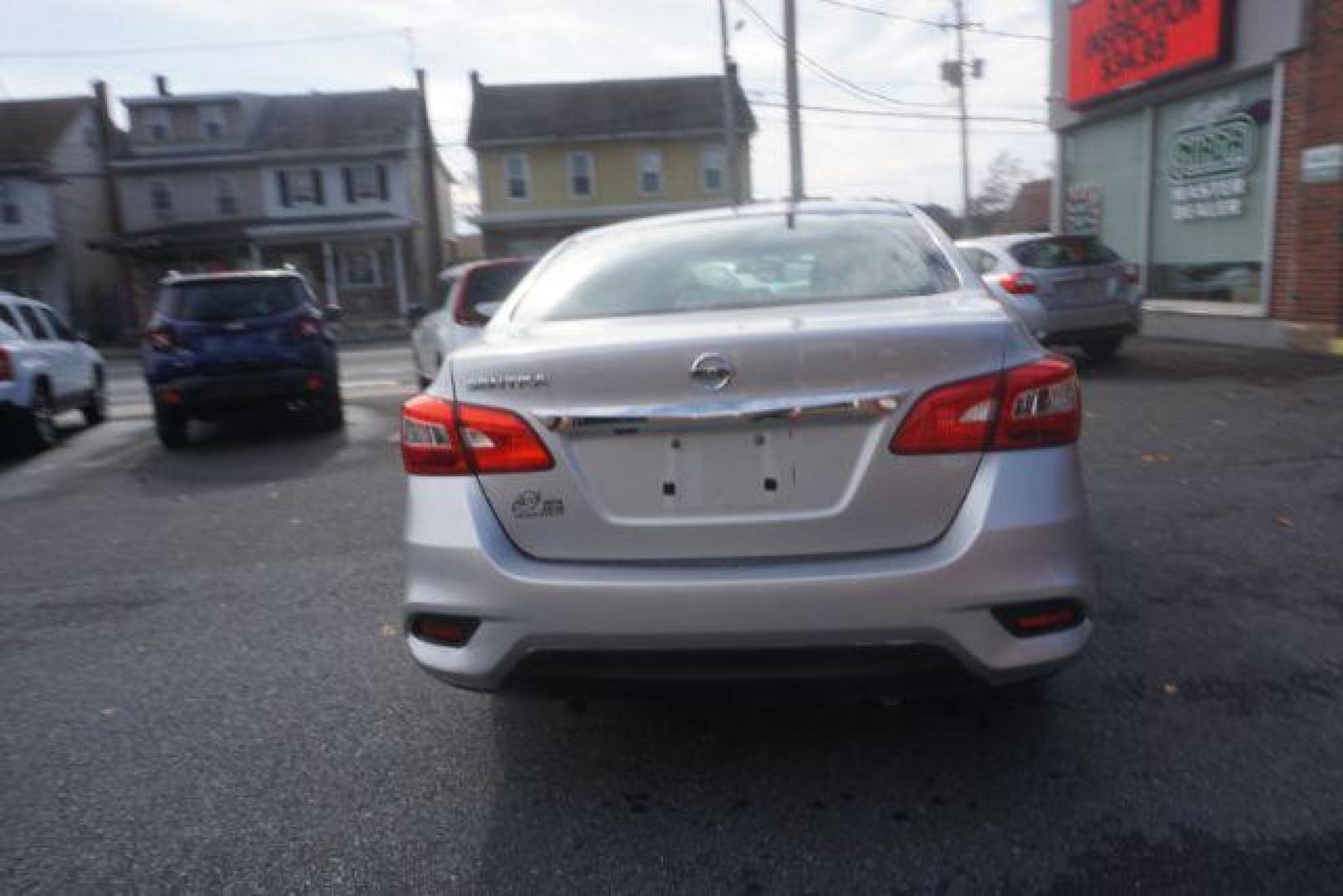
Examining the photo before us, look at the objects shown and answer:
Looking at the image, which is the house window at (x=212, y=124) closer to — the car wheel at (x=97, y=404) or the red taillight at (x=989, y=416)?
the car wheel at (x=97, y=404)

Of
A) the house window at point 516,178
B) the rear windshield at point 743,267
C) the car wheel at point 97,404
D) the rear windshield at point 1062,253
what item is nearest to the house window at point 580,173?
the house window at point 516,178

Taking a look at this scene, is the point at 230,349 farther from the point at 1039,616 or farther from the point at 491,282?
the point at 1039,616

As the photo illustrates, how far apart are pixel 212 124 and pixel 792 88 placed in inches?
996

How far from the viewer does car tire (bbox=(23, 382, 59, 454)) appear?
367 inches

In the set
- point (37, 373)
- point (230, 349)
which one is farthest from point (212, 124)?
point (230, 349)

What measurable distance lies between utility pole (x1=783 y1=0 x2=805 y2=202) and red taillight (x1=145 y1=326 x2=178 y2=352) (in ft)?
38.7

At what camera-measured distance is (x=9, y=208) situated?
34.9 meters

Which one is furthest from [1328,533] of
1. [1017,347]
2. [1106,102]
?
[1106,102]

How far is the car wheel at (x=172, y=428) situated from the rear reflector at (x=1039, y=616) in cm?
835

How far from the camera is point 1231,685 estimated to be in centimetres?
326

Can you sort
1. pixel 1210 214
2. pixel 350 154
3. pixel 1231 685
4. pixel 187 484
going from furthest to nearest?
pixel 350 154 < pixel 1210 214 < pixel 187 484 < pixel 1231 685

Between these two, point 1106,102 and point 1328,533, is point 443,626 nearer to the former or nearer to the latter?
point 1328,533

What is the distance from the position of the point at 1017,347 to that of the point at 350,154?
117 ft

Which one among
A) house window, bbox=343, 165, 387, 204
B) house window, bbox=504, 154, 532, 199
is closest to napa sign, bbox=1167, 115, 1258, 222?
house window, bbox=504, 154, 532, 199
